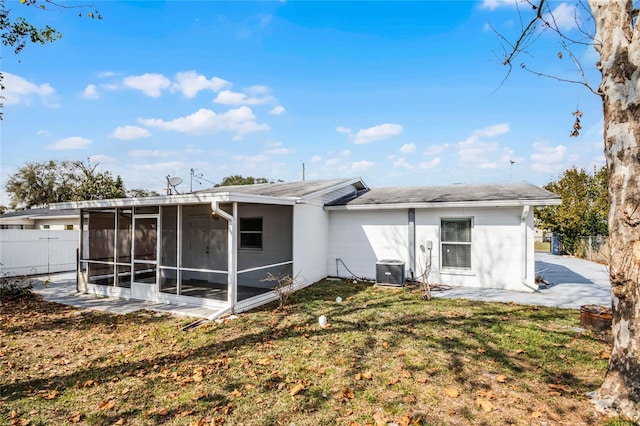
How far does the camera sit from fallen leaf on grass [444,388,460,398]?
3.58m

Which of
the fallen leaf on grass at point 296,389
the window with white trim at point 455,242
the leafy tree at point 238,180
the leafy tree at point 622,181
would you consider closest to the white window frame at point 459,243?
the window with white trim at point 455,242

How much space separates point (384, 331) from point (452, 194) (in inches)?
254

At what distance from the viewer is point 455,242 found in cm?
979

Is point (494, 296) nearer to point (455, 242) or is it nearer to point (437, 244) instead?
point (455, 242)

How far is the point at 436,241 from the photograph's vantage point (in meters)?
10.0

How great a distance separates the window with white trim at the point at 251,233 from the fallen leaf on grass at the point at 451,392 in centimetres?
791

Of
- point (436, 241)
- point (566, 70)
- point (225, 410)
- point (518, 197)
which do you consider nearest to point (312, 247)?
point (436, 241)

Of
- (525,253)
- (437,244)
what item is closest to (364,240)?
(437,244)

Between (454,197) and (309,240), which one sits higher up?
(454,197)

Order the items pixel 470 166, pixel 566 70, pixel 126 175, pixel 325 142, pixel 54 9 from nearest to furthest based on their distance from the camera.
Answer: pixel 566 70 → pixel 54 9 → pixel 325 142 → pixel 470 166 → pixel 126 175

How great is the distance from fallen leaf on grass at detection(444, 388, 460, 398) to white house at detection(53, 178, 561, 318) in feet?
16.6

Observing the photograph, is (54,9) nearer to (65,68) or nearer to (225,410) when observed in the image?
(65,68)

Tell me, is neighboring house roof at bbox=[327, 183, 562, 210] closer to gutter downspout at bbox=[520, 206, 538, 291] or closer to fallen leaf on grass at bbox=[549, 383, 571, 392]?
gutter downspout at bbox=[520, 206, 538, 291]

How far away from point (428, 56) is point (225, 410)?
525 inches
